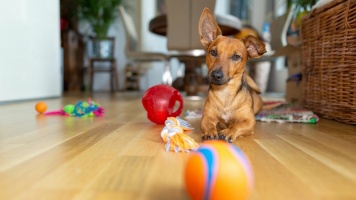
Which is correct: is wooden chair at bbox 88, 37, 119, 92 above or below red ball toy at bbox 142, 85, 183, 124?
above

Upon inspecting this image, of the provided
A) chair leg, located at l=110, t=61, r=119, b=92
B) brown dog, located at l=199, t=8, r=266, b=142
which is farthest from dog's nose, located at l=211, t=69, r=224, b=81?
chair leg, located at l=110, t=61, r=119, b=92

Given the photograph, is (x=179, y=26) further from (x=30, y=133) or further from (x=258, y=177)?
(x=258, y=177)

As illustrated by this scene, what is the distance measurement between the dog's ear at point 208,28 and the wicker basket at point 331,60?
0.80m

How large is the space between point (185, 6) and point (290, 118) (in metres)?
1.89

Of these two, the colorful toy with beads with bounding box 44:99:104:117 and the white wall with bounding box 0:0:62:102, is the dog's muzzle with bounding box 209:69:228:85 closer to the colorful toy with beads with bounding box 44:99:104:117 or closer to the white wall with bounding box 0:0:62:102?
the colorful toy with beads with bounding box 44:99:104:117

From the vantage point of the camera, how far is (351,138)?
1503 millimetres

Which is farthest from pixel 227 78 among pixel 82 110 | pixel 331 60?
pixel 82 110

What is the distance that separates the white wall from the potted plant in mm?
2367

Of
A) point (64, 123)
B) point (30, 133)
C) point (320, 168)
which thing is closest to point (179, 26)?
point (64, 123)

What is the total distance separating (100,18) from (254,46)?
554cm

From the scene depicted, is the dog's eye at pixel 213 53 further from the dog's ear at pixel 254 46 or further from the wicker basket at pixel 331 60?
the wicker basket at pixel 331 60

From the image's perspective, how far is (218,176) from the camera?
623mm

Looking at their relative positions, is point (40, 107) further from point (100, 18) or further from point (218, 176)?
point (100, 18)

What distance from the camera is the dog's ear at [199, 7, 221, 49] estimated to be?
169 cm
